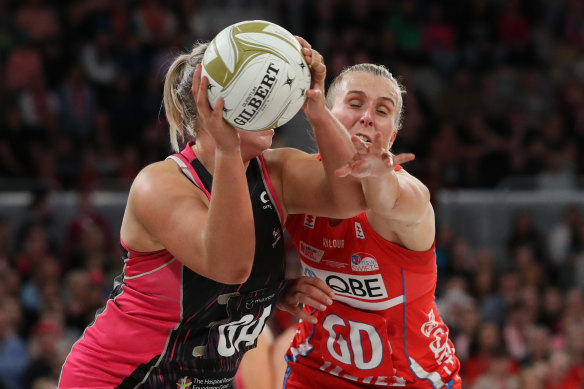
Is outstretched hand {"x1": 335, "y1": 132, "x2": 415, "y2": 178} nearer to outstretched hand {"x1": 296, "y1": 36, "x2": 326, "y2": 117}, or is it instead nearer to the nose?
outstretched hand {"x1": 296, "y1": 36, "x2": 326, "y2": 117}

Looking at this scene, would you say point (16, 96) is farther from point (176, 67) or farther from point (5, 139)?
point (176, 67)

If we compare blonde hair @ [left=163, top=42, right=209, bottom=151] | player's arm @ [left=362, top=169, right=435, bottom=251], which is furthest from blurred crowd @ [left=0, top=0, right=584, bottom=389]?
blonde hair @ [left=163, top=42, right=209, bottom=151]

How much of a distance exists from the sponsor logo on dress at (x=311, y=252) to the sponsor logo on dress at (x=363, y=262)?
17 cm

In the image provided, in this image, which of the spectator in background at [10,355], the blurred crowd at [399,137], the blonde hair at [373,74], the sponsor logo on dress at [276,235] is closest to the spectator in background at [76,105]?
the blurred crowd at [399,137]

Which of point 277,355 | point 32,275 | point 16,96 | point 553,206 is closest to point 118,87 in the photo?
point 16,96

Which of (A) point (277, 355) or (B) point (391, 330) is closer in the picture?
(B) point (391, 330)

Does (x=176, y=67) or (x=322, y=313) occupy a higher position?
(x=176, y=67)

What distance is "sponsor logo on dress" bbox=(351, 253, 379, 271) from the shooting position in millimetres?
3453

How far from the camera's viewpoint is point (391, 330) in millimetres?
3545

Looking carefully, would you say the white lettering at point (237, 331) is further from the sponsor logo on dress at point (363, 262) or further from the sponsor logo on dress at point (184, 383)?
the sponsor logo on dress at point (363, 262)

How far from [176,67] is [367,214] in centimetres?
98

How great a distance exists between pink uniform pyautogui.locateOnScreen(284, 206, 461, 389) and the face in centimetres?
36

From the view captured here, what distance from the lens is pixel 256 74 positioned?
2.73m

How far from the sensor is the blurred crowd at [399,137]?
7.73 m
